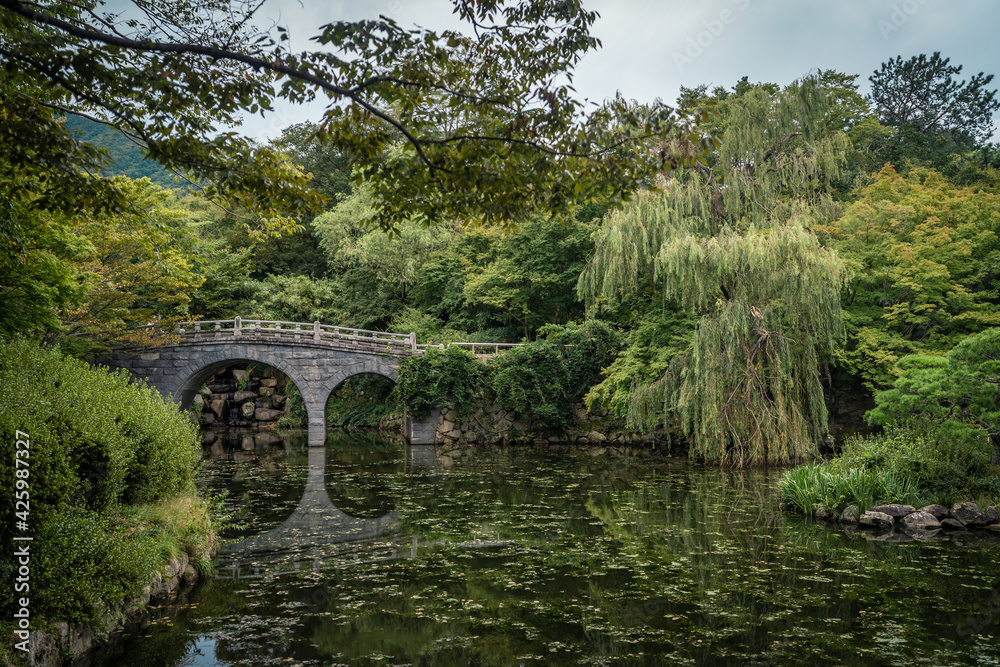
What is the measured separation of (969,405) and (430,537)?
8.43 metres

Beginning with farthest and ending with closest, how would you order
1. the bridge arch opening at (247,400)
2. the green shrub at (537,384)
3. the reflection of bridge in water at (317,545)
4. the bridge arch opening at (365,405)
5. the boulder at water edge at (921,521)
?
the bridge arch opening at (247,400) < the bridge arch opening at (365,405) < the green shrub at (537,384) < the boulder at water edge at (921,521) < the reflection of bridge in water at (317,545)

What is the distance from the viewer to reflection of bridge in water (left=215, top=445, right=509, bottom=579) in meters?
7.79

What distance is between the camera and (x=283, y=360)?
24391 millimetres

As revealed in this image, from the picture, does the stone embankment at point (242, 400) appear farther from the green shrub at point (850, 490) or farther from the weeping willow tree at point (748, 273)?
the green shrub at point (850, 490)

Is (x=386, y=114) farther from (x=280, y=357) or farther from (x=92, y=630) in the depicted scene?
(x=280, y=357)

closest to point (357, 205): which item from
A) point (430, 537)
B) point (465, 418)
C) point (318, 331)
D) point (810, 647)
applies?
point (318, 331)

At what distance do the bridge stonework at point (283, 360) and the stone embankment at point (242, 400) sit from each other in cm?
757

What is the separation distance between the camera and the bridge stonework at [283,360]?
79.7ft

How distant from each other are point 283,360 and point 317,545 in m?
16.6

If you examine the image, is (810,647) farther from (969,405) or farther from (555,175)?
(969,405)

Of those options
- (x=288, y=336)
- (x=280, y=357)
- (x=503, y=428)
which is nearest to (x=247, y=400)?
(x=288, y=336)

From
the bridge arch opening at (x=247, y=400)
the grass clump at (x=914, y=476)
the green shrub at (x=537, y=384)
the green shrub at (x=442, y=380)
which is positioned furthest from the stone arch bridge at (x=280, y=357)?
the grass clump at (x=914, y=476)

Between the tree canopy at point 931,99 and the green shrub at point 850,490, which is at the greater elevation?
the tree canopy at point 931,99

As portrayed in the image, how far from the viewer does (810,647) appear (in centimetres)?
532
